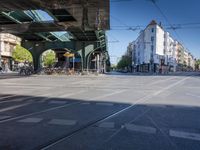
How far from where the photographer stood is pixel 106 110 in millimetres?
9648

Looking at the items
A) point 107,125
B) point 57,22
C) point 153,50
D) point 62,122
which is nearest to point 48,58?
point 153,50

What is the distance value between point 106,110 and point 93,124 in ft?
7.89

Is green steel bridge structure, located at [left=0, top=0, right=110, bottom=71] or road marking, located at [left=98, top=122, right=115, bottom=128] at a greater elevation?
Result: green steel bridge structure, located at [left=0, top=0, right=110, bottom=71]

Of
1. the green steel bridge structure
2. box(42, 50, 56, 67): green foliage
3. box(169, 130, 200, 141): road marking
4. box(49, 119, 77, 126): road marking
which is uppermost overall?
the green steel bridge structure

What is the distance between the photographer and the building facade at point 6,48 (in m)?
72.6

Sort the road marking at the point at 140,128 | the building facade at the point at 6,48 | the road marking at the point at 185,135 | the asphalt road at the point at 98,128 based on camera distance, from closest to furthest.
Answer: the asphalt road at the point at 98,128
the road marking at the point at 185,135
the road marking at the point at 140,128
the building facade at the point at 6,48

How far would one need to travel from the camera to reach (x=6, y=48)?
246 ft

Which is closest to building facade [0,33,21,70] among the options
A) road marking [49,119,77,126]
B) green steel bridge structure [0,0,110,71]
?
green steel bridge structure [0,0,110,71]

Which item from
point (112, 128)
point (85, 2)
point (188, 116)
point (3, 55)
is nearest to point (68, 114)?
point (112, 128)

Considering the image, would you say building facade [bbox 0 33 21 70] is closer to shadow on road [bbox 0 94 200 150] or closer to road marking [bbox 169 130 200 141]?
shadow on road [bbox 0 94 200 150]

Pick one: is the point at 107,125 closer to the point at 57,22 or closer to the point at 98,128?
the point at 98,128

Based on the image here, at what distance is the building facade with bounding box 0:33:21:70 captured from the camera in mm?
72562

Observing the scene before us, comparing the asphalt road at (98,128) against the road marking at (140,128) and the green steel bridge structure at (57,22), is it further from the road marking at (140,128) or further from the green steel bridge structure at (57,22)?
the green steel bridge structure at (57,22)

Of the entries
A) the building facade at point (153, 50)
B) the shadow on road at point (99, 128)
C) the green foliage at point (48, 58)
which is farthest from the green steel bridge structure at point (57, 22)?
the building facade at point (153, 50)
